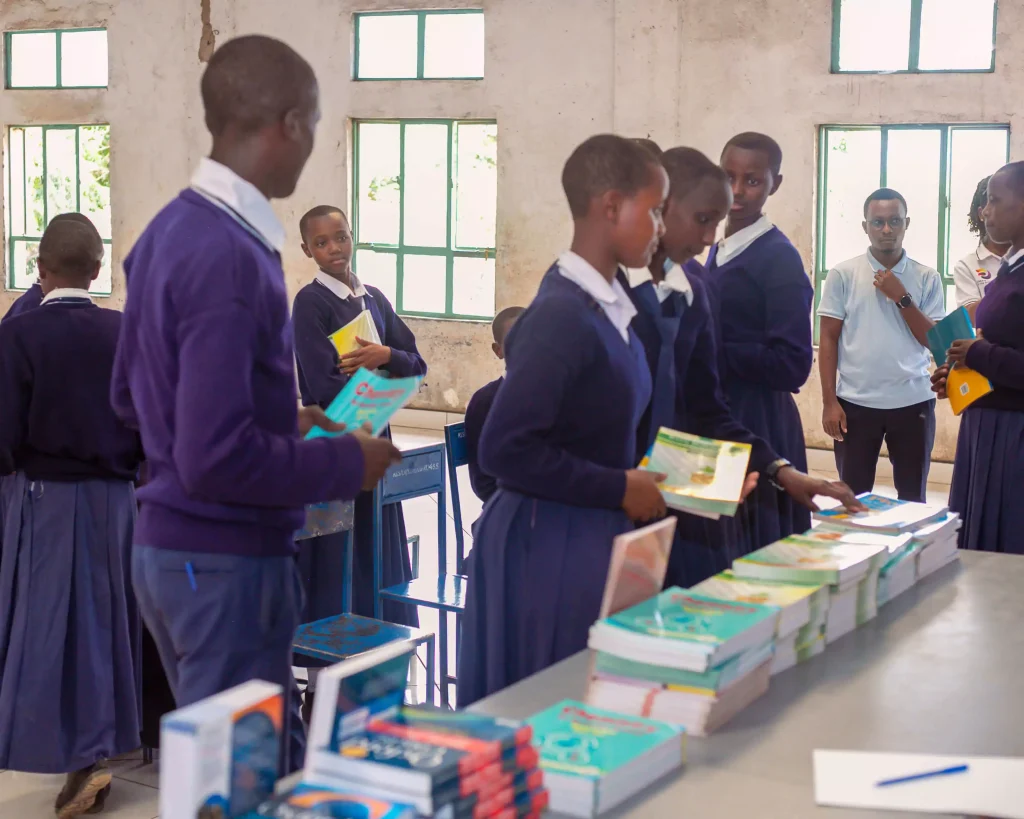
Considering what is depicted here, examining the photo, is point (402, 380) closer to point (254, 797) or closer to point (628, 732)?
point (628, 732)

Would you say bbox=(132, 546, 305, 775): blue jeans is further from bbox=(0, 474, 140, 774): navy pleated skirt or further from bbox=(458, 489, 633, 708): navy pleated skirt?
bbox=(0, 474, 140, 774): navy pleated skirt

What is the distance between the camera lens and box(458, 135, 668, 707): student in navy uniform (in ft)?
7.54

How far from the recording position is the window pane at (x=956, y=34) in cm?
848

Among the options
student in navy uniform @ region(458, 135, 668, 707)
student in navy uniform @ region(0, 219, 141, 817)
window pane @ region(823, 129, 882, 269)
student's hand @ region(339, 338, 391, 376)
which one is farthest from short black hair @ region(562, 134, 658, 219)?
window pane @ region(823, 129, 882, 269)

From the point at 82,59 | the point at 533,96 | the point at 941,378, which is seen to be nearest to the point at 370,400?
the point at 941,378

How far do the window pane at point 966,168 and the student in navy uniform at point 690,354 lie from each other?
6090mm

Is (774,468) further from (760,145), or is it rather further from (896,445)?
(896,445)

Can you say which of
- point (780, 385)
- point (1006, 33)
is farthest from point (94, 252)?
point (1006, 33)

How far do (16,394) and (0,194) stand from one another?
1033 cm

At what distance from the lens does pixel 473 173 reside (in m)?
10.6

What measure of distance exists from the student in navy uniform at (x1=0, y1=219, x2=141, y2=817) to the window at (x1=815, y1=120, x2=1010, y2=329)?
21.4ft

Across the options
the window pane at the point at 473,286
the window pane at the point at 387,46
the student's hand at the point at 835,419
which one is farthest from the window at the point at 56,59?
the student's hand at the point at 835,419

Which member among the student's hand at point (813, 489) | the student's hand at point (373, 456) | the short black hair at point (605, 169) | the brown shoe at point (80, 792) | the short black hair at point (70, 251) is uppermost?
the short black hair at point (605, 169)

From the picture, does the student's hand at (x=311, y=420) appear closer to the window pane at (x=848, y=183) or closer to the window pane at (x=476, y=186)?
the window pane at (x=848, y=183)
